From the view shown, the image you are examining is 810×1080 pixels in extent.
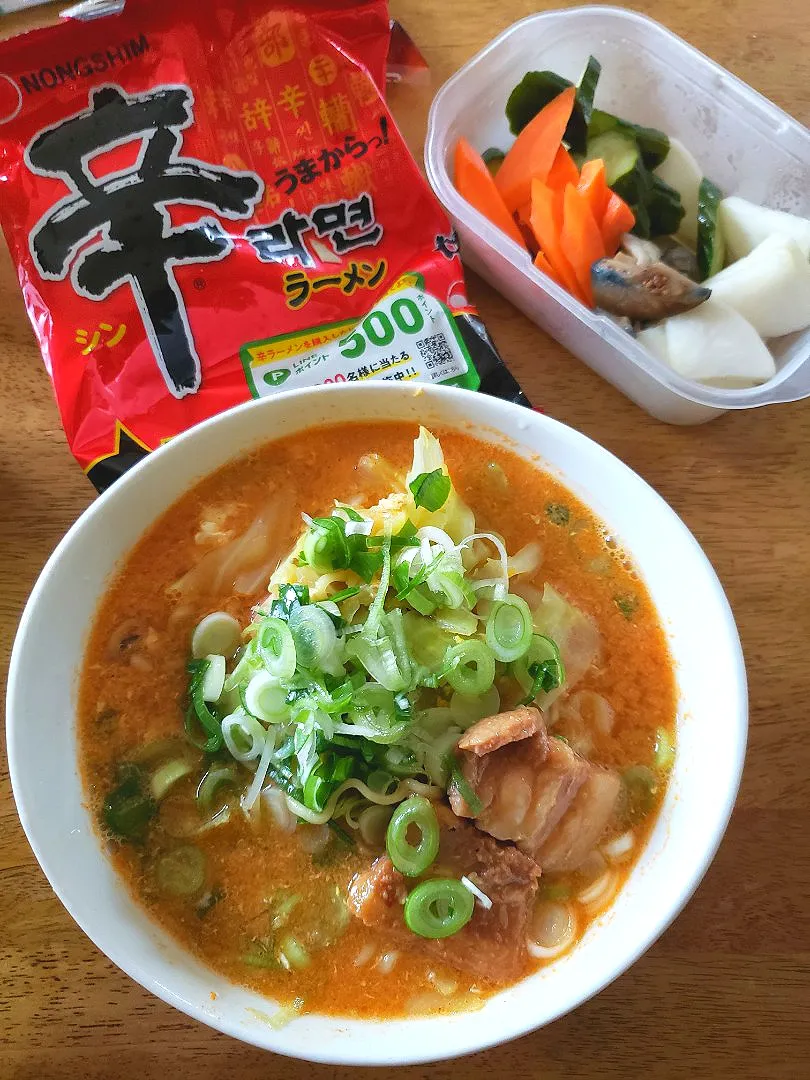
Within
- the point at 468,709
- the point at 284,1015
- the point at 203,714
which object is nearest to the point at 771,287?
the point at 468,709

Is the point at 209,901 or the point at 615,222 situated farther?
the point at 615,222

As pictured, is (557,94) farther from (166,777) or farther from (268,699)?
(166,777)

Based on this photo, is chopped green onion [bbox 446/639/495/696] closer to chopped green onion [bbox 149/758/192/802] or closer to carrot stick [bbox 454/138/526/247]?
chopped green onion [bbox 149/758/192/802]

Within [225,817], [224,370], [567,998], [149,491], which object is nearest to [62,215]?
[224,370]

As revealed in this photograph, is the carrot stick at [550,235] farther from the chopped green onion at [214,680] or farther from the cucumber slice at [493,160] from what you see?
the chopped green onion at [214,680]

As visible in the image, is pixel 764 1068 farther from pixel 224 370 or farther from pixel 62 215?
pixel 62 215

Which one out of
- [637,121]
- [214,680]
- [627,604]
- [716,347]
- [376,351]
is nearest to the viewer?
[214,680]
